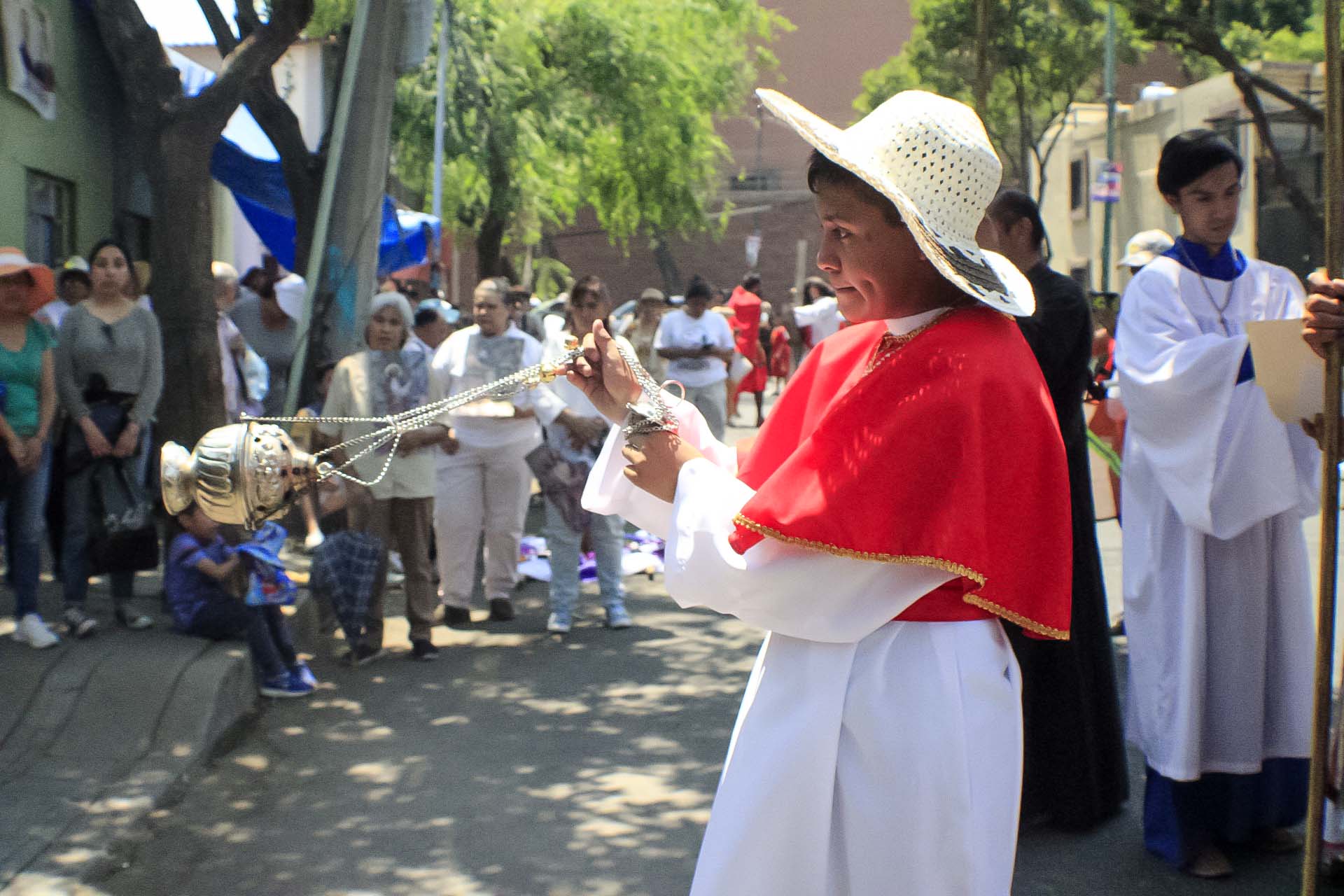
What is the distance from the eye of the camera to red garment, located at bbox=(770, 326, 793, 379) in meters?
24.7

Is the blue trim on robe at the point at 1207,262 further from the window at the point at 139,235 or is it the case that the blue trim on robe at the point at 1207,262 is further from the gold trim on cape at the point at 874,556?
the window at the point at 139,235

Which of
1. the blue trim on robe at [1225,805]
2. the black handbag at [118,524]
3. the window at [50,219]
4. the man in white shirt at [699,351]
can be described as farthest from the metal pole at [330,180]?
the blue trim on robe at [1225,805]

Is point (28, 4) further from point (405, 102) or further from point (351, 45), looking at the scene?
point (405, 102)

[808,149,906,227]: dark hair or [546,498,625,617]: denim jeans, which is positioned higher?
[808,149,906,227]: dark hair

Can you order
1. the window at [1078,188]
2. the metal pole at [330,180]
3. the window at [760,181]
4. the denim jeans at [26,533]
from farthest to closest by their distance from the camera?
the window at [760,181] < the window at [1078,188] < the metal pole at [330,180] < the denim jeans at [26,533]

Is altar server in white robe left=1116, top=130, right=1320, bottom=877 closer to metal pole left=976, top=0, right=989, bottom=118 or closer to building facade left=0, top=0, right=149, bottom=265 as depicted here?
metal pole left=976, top=0, right=989, bottom=118

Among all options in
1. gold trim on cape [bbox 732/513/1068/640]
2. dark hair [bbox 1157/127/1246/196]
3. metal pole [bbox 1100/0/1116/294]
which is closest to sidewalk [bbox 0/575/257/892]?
gold trim on cape [bbox 732/513/1068/640]

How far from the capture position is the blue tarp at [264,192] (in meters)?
14.4

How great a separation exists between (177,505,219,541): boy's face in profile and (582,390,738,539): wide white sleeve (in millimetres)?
4167

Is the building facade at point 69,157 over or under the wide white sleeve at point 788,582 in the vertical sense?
over

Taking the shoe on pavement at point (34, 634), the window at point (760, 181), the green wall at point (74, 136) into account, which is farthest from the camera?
the window at point (760, 181)

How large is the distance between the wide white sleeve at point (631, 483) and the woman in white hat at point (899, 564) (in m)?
0.30

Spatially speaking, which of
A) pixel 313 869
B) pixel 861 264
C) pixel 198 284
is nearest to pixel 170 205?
pixel 198 284

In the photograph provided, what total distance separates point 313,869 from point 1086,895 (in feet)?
8.13
